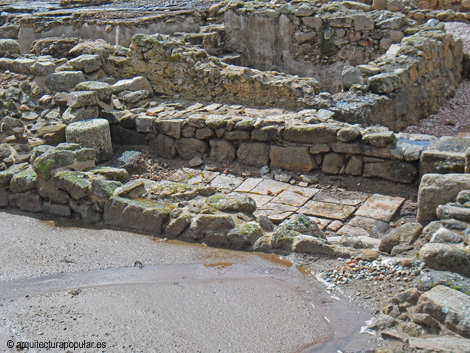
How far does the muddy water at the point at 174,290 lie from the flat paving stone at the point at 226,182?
64.1 inches

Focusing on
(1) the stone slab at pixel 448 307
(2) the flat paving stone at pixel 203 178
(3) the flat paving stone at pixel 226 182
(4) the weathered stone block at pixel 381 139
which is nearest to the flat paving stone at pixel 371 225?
(4) the weathered stone block at pixel 381 139

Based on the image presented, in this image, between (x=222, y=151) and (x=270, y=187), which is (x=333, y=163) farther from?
(x=222, y=151)

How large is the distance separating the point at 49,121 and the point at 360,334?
18.2 ft

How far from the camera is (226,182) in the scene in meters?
7.21

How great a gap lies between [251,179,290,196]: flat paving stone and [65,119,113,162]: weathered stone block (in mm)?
1978

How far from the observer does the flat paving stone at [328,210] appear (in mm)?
6242

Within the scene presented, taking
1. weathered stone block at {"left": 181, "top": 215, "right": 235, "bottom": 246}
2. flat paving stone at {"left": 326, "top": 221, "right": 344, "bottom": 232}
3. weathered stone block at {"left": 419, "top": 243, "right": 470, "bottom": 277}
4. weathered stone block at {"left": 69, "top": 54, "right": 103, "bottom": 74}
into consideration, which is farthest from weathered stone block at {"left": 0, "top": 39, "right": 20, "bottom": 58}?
weathered stone block at {"left": 419, "top": 243, "right": 470, "bottom": 277}

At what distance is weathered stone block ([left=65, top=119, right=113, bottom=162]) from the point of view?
24.0 feet

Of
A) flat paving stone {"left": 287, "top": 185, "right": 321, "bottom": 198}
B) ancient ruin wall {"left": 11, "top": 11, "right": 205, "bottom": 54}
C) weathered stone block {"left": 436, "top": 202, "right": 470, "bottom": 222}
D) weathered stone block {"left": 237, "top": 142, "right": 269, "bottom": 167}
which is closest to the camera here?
weathered stone block {"left": 436, "top": 202, "right": 470, "bottom": 222}

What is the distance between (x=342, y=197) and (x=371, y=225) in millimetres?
689

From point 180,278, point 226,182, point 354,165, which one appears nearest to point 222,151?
point 226,182

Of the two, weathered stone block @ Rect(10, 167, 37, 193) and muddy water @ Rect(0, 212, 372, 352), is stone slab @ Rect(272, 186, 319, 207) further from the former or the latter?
weathered stone block @ Rect(10, 167, 37, 193)

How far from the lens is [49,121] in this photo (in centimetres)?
809

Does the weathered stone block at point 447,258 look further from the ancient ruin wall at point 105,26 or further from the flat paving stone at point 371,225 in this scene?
the ancient ruin wall at point 105,26
